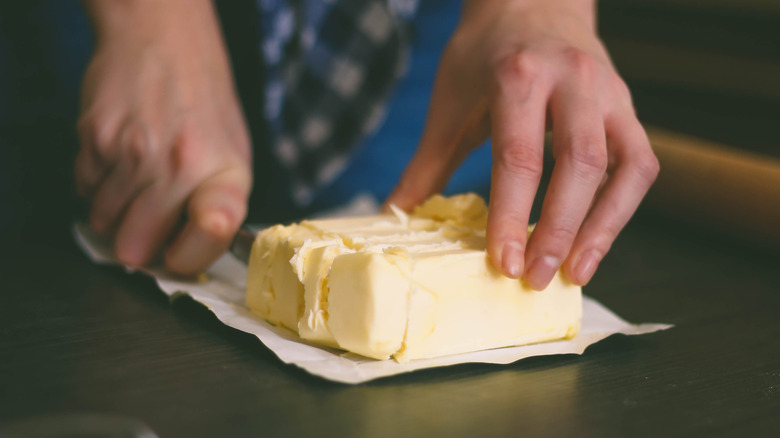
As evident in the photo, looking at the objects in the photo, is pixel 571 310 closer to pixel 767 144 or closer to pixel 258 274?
pixel 258 274

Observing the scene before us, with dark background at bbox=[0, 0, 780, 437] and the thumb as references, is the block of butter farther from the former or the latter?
the thumb

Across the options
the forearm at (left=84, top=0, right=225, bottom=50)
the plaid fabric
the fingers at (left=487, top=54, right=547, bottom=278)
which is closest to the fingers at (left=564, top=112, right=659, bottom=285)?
the fingers at (left=487, top=54, right=547, bottom=278)

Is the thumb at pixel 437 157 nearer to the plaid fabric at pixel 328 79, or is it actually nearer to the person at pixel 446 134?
the person at pixel 446 134

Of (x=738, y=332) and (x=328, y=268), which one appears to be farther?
(x=738, y=332)

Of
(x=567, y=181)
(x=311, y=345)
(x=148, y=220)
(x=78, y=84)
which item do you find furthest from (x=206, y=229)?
(x=78, y=84)

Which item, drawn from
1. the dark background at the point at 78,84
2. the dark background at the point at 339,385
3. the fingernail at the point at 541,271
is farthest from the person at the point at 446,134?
the dark background at the point at 78,84

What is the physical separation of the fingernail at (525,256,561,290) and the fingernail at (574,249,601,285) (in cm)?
6

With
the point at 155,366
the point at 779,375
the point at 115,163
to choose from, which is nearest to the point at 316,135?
the point at 115,163

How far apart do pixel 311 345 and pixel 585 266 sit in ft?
1.17

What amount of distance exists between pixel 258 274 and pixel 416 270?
0.82 feet

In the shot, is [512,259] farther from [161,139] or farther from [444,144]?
[161,139]

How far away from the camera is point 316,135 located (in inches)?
70.1

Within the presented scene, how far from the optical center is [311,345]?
0.83m

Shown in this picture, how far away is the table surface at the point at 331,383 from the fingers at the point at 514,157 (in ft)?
0.46
